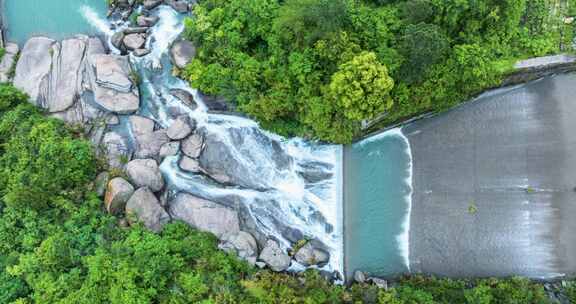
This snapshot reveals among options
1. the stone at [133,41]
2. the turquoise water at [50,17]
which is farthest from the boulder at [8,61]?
the stone at [133,41]

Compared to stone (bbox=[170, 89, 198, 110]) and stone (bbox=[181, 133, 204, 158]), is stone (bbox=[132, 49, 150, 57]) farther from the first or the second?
stone (bbox=[181, 133, 204, 158])

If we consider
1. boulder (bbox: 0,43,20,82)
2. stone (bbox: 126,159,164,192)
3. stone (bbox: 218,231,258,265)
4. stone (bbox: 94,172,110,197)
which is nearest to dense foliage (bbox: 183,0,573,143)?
stone (bbox: 126,159,164,192)

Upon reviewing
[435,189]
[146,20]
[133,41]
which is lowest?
[435,189]

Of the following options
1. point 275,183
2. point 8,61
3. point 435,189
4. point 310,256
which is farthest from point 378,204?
point 8,61

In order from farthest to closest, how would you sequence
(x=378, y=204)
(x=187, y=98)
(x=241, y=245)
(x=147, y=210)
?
(x=187, y=98) → (x=378, y=204) → (x=147, y=210) → (x=241, y=245)

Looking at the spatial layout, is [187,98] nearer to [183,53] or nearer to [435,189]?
[183,53]

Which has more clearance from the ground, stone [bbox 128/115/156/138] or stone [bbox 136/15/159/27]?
stone [bbox 136/15/159/27]
